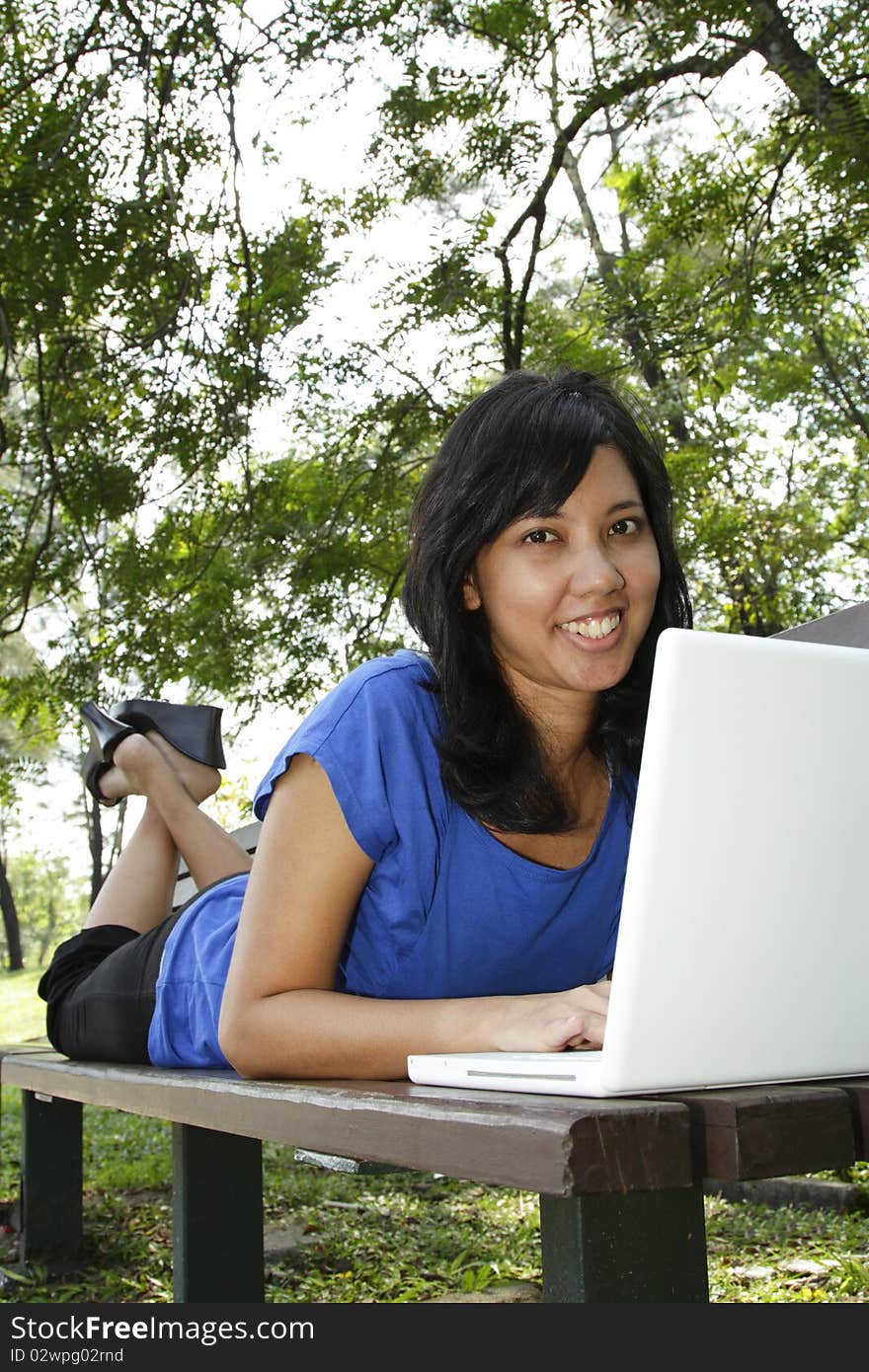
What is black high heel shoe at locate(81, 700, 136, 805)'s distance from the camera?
362 cm

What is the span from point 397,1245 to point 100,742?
1584 millimetres

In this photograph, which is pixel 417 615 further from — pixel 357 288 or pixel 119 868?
pixel 357 288

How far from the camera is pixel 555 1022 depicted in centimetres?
133

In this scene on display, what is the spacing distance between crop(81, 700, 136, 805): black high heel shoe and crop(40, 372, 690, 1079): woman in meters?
1.78

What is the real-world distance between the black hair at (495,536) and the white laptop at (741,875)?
78 cm

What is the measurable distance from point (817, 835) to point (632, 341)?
484cm

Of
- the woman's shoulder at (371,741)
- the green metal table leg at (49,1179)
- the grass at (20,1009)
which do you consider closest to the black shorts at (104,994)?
the green metal table leg at (49,1179)

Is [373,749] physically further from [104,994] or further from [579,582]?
[104,994]

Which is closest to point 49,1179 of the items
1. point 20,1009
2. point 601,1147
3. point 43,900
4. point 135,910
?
point 135,910

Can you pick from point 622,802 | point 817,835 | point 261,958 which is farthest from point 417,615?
point 817,835

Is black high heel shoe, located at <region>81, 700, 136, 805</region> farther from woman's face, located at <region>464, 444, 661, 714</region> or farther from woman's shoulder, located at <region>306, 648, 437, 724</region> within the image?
woman's face, located at <region>464, 444, 661, 714</region>

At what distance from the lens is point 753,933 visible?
108cm

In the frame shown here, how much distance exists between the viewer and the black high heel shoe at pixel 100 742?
11.9 feet

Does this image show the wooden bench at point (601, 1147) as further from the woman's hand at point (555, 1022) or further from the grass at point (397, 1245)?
the grass at point (397, 1245)
